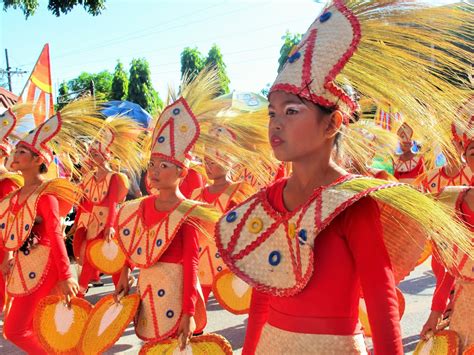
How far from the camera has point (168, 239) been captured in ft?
11.3

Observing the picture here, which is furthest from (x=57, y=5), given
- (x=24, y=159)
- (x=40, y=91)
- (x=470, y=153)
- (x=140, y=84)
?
(x=140, y=84)

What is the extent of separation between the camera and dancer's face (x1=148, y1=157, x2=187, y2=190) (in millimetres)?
3623

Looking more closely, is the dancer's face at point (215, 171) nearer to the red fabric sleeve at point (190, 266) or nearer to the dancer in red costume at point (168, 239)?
the dancer in red costume at point (168, 239)

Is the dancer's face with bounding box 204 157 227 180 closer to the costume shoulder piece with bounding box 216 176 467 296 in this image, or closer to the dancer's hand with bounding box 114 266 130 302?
the dancer's hand with bounding box 114 266 130 302

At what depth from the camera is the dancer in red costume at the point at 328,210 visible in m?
1.81

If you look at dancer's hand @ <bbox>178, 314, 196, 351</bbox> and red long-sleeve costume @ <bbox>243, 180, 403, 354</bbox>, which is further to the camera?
dancer's hand @ <bbox>178, 314, 196, 351</bbox>

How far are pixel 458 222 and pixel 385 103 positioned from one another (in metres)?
0.44

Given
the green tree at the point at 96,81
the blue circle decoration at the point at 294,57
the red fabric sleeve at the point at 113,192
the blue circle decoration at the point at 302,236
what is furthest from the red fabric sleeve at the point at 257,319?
the green tree at the point at 96,81

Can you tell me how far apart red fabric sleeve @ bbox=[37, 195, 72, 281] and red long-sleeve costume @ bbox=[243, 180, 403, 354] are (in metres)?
2.09

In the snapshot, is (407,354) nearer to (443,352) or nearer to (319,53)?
(443,352)

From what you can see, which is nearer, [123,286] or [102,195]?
[123,286]

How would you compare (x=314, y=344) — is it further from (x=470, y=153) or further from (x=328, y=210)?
(x=470, y=153)

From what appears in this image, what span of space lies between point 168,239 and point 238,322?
238 centimetres

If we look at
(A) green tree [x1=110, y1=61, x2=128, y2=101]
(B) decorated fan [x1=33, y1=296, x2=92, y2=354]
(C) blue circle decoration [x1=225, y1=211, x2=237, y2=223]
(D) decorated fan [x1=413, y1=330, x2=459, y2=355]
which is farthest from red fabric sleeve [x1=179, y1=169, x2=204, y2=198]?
(A) green tree [x1=110, y1=61, x2=128, y2=101]
